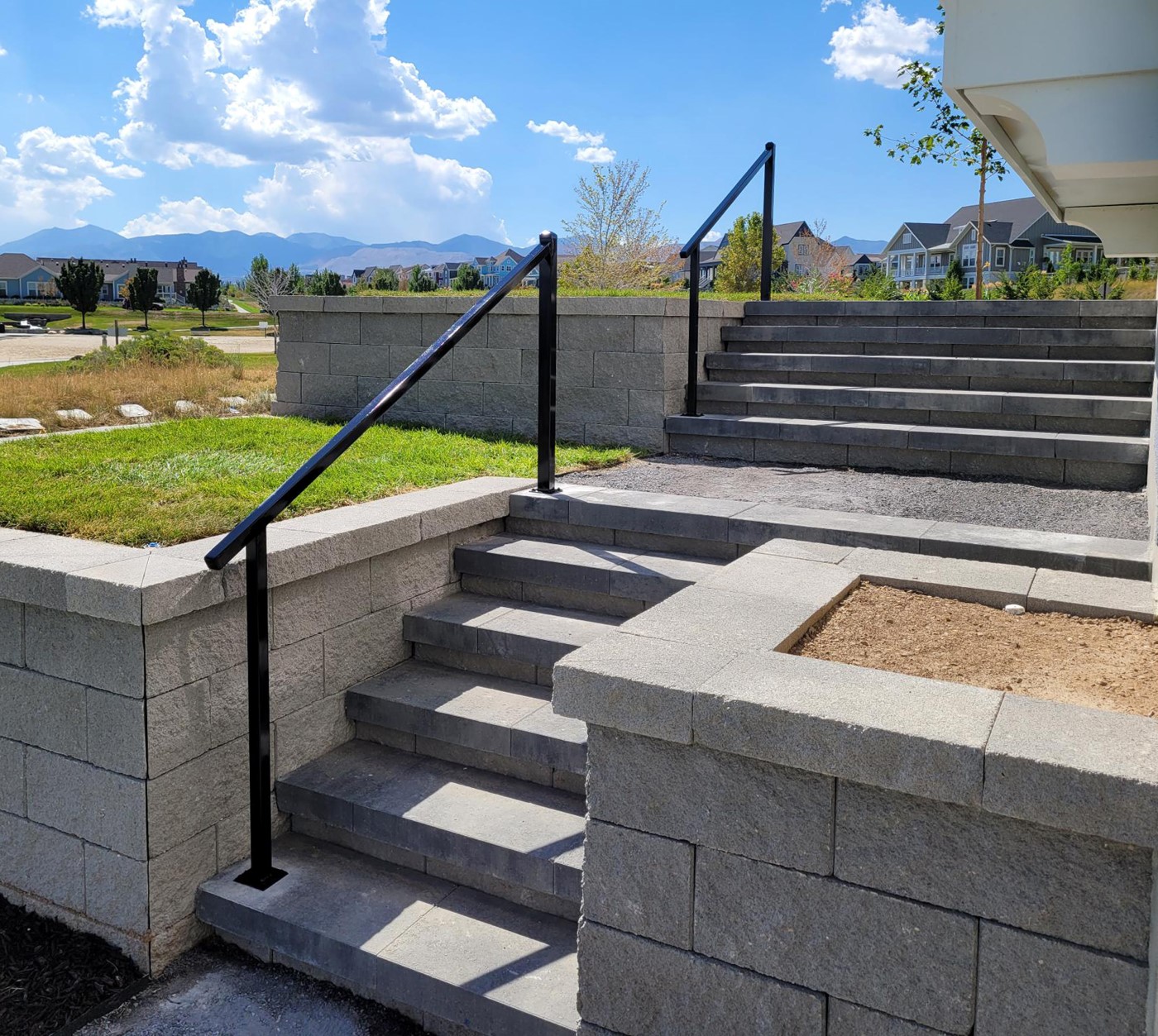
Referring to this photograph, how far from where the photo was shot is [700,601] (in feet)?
10.3

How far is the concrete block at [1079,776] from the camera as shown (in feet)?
6.28

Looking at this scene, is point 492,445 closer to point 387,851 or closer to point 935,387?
point 935,387

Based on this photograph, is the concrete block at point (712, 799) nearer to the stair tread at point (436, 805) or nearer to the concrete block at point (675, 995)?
the concrete block at point (675, 995)

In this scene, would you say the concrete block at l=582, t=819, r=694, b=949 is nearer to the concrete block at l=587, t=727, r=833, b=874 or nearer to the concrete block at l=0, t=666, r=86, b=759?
the concrete block at l=587, t=727, r=833, b=874

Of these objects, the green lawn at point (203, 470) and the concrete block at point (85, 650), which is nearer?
the concrete block at point (85, 650)

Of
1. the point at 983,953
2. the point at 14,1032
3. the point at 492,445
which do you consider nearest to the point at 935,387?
the point at 492,445

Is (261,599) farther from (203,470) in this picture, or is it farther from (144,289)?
(144,289)

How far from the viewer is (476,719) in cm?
383

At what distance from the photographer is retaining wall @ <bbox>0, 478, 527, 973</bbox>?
336 cm

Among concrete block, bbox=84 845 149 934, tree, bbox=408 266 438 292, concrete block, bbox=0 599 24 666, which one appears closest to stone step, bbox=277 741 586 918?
concrete block, bbox=84 845 149 934

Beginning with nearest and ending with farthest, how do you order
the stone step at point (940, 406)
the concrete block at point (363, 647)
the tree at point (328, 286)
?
the concrete block at point (363, 647) → the stone step at point (940, 406) → the tree at point (328, 286)

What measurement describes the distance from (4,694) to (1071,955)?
11.7ft

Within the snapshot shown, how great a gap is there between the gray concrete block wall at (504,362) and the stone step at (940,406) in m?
0.48

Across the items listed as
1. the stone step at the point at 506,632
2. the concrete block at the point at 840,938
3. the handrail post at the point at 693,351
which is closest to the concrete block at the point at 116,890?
the stone step at the point at 506,632
